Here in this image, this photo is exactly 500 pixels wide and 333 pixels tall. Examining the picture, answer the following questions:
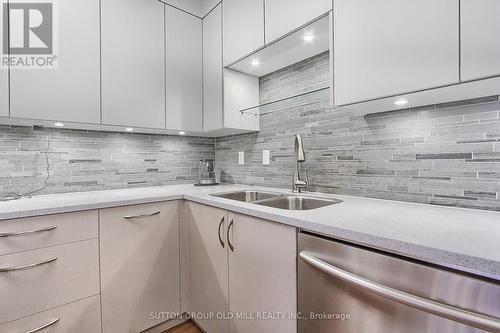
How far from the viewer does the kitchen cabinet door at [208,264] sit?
1368mm

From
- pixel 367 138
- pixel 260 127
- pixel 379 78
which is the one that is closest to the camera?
pixel 379 78

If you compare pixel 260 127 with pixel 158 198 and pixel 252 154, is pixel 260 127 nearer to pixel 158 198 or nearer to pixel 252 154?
pixel 252 154

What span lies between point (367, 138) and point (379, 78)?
17.8 inches

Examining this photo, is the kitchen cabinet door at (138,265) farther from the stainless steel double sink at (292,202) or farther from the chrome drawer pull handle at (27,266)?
the stainless steel double sink at (292,202)

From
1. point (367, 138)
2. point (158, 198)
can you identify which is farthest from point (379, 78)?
point (158, 198)

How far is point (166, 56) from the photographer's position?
1.90 metres

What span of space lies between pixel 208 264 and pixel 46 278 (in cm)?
82

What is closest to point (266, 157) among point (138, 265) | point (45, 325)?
point (138, 265)

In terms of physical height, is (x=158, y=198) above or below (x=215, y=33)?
below

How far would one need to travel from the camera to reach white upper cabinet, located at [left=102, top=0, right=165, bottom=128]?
5.39 feet

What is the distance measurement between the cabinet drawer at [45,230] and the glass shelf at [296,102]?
1.32m

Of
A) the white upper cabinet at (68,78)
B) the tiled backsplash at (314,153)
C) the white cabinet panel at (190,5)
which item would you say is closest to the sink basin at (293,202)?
the tiled backsplash at (314,153)

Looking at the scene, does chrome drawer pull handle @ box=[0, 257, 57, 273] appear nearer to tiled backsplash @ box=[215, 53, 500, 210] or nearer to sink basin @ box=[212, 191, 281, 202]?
sink basin @ box=[212, 191, 281, 202]

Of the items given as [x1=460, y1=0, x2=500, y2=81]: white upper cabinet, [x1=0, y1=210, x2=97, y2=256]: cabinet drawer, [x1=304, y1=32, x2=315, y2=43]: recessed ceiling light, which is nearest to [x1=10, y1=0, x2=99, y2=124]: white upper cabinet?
[x1=0, y1=210, x2=97, y2=256]: cabinet drawer
